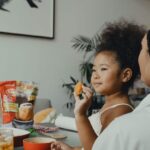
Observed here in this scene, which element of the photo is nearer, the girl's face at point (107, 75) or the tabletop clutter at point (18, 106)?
the tabletop clutter at point (18, 106)

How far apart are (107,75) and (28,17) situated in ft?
5.88

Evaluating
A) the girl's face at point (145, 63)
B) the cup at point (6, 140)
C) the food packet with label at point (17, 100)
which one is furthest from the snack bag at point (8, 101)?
the girl's face at point (145, 63)

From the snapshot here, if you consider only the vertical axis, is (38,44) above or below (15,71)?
above

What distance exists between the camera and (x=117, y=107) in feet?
4.20

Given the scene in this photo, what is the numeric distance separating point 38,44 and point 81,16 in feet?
1.98

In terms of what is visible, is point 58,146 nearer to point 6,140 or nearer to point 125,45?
point 6,140

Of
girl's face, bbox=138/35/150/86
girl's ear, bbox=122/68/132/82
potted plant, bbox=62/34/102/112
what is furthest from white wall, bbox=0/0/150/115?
girl's face, bbox=138/35/150/86

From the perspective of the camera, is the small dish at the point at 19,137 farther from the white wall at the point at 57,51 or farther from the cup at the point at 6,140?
the white wall at the point at 57,51

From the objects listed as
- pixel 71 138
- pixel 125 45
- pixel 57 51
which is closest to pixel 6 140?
pixel 71 138

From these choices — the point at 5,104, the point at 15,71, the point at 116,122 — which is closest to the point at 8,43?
the point at 15,71

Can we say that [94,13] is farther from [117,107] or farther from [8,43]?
[117,107]

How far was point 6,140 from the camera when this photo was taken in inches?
38.1

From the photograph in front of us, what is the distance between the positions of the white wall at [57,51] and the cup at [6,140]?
1.92 m

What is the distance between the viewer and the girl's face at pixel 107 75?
4.43 feet
